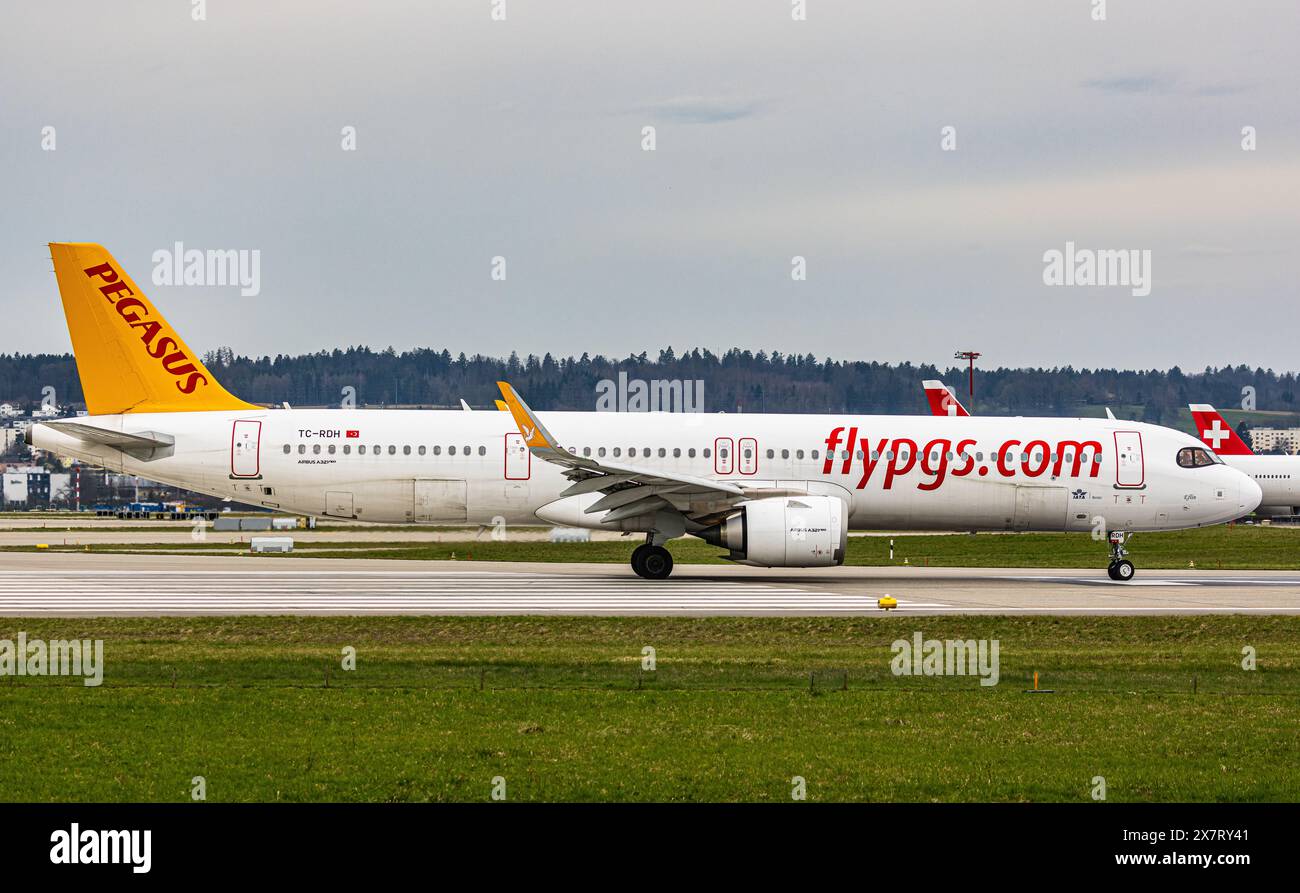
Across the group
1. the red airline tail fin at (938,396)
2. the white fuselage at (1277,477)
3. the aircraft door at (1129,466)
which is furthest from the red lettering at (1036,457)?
the white fuselage at (1277,477)

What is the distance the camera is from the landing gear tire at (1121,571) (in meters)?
31.3

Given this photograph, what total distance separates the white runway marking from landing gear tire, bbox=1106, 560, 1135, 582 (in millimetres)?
7652

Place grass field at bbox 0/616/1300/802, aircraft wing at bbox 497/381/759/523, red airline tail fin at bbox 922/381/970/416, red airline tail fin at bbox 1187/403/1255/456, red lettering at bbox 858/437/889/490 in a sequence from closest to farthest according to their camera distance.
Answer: grass field at bbox 0/616/1300/802 → aircraft wing at bbox 497/381/759/523 → red lettering at bbox 858/437/889/490 → red airline tail fin at bbox 922/381/970/416 → red airline tail fin at bbox 1187/403/1255/456

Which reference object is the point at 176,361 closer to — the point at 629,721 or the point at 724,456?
the point at 724,456

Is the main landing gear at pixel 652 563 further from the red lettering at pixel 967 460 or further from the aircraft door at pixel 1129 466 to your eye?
the aircraft door at pixel 1129 466

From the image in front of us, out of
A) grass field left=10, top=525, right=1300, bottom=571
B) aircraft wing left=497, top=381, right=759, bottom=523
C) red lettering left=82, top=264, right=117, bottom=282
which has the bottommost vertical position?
grass field left=10, top=525, right=1300, bottom=571

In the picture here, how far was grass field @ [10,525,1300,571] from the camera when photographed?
40031 millimetres

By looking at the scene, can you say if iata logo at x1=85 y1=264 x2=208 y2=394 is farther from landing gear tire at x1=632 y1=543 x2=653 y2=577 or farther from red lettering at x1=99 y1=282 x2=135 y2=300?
landing gear tire at x1=632 y1=543 x2=653 y2=577

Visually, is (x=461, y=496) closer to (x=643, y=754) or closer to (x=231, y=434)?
(x=231, y=434)

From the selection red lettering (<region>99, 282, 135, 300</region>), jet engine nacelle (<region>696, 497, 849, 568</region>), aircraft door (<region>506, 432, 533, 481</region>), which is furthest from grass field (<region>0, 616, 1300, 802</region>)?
red lettering (<region>99, 282, 135, 300</region>)

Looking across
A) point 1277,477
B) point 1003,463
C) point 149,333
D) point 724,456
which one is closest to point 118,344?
point 149,333

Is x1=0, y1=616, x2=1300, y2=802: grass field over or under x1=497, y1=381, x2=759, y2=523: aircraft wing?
under

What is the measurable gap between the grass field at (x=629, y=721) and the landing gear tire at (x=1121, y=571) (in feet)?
35.5
